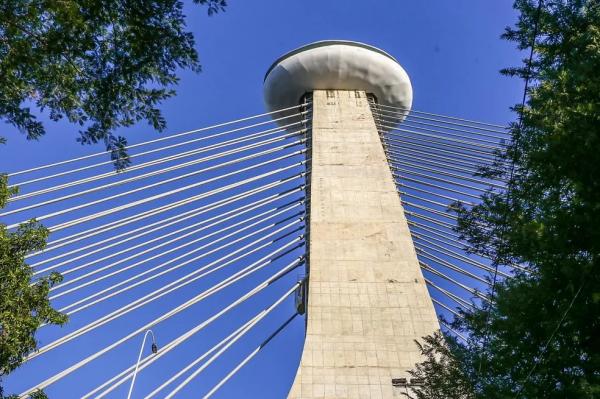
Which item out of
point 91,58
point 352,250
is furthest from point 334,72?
point 91,58

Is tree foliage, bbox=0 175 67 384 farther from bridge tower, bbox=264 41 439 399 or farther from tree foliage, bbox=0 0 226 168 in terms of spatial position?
bridge tower, bbox=264 41 439 399

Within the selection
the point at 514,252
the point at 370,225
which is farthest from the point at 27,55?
the point at 370,225

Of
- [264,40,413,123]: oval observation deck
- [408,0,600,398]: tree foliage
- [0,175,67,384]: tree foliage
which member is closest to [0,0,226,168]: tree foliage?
[0,175,67,384]: tree foliage

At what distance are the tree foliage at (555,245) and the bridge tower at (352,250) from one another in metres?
3.57

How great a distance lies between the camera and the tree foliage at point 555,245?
4.23 metres

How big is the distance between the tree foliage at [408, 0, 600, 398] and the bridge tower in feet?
11.7

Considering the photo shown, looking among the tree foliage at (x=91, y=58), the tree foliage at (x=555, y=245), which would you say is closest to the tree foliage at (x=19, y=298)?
the tree foliage at (x=91, y=58)

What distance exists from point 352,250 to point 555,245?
7094 mm

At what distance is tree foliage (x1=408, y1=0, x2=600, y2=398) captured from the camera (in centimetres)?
423

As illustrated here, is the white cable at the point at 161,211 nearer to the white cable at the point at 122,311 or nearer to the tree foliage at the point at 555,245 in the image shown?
the white cable at the point at 122,311

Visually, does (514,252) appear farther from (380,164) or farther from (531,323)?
(380,164)

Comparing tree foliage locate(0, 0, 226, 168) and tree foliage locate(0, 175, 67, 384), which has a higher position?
tree foliage locate(0, 0, 226, 168)

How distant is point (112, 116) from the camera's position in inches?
227

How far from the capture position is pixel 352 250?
447 inches
